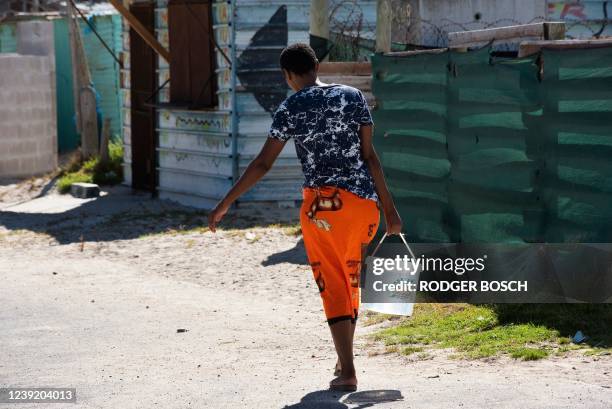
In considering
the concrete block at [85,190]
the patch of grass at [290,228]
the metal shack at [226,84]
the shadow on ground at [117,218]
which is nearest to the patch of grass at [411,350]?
the patch of grass at [290,228]

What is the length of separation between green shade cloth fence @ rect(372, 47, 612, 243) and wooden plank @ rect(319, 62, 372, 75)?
1126mm

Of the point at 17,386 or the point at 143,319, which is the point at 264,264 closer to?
the point at 143,319

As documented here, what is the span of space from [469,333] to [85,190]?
1052 cm

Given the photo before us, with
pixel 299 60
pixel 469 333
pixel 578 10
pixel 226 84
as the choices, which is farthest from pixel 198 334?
pixel 578 10

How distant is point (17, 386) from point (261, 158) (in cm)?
194

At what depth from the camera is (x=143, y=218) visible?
14.7 m

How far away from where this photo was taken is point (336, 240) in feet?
20.2

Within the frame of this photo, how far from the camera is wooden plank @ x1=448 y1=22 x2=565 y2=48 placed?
8.40m

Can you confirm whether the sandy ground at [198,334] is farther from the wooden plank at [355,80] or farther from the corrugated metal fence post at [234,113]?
the wooden plank at [355,80]

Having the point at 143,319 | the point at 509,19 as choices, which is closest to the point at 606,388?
the point at 143,319

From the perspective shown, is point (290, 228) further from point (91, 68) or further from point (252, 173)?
point (91, 68)

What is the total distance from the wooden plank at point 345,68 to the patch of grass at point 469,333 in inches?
123

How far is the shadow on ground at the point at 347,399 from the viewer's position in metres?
5.89

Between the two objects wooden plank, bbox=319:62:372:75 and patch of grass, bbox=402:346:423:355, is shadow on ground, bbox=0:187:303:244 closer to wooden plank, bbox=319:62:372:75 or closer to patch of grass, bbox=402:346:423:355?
wooden plank, bbox=319:62:372:75
